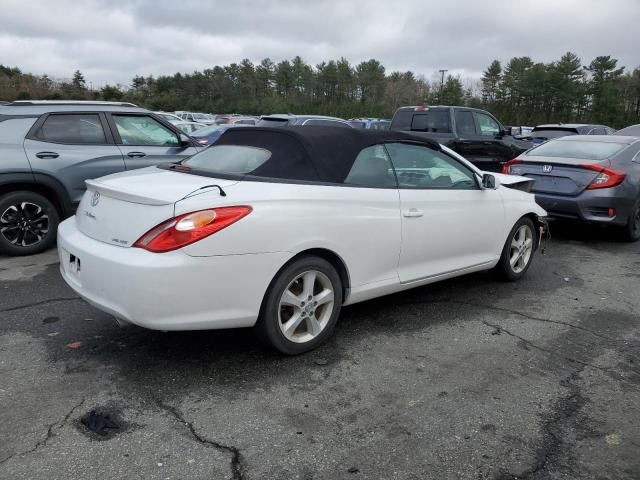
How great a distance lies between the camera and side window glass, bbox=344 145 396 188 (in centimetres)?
407

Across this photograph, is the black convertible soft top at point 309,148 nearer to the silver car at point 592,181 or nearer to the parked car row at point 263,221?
the parked car row at point 263,221

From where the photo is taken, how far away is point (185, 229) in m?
3.15

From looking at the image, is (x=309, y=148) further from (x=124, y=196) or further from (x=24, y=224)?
(x=24, y=224)

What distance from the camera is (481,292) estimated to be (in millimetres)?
5359

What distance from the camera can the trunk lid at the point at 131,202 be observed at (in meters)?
3.27

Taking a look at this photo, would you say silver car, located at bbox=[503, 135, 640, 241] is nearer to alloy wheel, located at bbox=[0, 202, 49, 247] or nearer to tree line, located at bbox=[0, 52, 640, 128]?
alloy wheel, located at bbox=[0, 202, 49, 247]

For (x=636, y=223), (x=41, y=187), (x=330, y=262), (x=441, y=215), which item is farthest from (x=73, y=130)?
(x=636, y=223)

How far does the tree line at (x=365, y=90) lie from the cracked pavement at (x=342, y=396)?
51018mm

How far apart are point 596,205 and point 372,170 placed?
4.39m

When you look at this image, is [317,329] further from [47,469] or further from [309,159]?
[47,469]

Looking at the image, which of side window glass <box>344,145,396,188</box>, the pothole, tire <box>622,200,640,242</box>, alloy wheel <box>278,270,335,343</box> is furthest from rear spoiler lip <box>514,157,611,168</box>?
the pothole

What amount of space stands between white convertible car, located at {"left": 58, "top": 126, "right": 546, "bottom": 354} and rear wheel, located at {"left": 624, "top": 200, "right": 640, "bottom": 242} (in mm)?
3744

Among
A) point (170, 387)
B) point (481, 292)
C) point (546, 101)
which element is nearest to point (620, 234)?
point (481, 292)

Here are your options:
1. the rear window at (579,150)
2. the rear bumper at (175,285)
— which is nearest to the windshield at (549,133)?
the rear window at (579,150)
